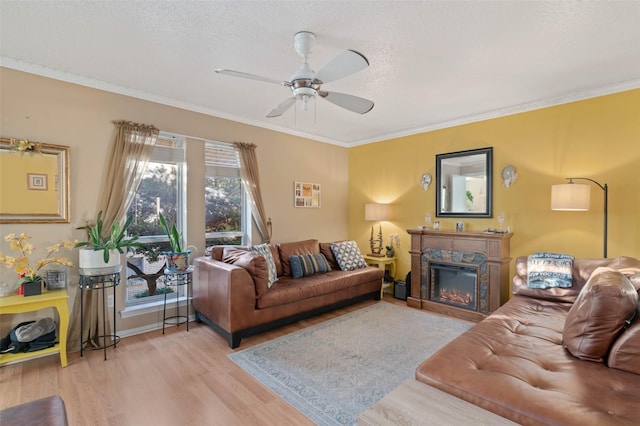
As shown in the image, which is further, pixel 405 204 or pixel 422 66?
pixel 405 204

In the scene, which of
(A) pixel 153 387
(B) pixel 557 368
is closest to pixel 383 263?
(B) pixel 557 368

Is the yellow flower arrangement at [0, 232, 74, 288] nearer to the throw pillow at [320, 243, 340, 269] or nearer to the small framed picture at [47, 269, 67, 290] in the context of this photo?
the small framed picture at [47, 269, 67, 290]

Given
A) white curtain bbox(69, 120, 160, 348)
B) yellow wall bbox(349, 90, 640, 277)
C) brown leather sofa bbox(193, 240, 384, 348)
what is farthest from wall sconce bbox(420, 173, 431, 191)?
white curtain bbox(69, 120, 160, 348)

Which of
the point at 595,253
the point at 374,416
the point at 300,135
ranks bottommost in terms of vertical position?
the point at 374,416

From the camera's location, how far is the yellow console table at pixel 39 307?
8.02ft

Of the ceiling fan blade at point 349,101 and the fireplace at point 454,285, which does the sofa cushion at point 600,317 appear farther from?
the fireplace at point 454,285

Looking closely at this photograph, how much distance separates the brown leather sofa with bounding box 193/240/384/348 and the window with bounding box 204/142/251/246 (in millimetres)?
521

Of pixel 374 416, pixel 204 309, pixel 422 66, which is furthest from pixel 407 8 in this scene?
pixel 204 309

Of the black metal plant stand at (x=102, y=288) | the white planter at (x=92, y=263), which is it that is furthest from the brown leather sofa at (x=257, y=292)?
the white planter at (x=92, y=263)

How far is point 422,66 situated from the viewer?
2775mm

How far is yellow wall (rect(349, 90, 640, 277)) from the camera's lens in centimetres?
314

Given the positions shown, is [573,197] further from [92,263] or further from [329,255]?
[92,263]

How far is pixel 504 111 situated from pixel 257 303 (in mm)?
3845

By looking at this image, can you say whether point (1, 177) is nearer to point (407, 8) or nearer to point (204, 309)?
point (204, 309)
